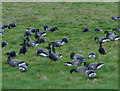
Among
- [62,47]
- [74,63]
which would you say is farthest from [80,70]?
[62,47]

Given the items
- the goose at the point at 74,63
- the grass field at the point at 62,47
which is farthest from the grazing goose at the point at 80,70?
the goose at the point at 74,63

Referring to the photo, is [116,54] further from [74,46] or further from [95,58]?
[74,46]

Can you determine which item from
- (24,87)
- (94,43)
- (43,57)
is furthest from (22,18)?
(24,87)

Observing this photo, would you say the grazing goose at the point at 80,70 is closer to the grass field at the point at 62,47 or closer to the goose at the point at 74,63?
the grass field at the point at 62,47

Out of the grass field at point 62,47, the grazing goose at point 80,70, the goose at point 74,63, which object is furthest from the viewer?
the goose at point 74,63

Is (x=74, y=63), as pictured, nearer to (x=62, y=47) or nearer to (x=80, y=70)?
(x=80, y=70)

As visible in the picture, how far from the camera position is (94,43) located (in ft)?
60.5

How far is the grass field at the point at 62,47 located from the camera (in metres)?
10.2

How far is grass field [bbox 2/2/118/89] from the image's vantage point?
10.2 metres

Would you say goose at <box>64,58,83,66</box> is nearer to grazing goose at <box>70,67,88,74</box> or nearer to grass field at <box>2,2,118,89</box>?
grass field at <box>2,2,118,89</box>

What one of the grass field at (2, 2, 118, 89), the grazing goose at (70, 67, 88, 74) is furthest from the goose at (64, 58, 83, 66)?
the grazing goose at (70, 67, 88, 74)

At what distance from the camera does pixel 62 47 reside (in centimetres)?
1747

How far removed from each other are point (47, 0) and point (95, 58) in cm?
3342

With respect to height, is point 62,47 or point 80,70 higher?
point 62,47
